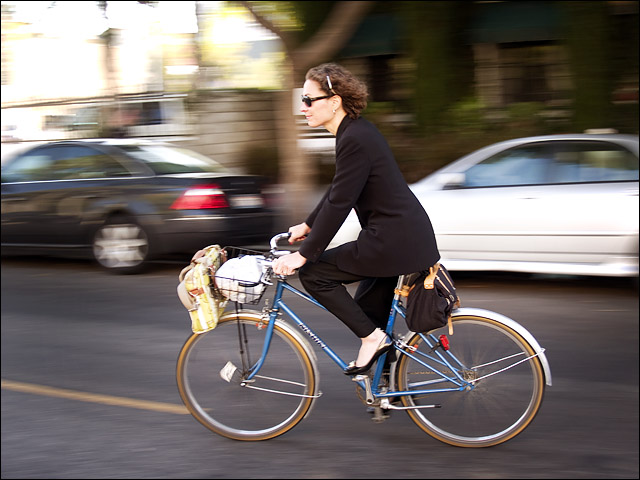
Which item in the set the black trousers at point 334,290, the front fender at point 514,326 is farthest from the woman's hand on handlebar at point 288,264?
the front fender at point 514,326

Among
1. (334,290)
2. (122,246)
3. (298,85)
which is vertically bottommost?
(122,246)

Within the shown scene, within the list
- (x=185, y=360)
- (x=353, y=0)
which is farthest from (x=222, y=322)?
(x=353, y=0)

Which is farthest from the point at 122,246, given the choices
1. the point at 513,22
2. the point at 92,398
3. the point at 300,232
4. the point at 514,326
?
the point at 513,22

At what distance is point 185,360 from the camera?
4105 millimetres

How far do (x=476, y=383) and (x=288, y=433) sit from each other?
1054mm

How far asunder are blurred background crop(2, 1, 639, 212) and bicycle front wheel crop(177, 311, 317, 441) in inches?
269

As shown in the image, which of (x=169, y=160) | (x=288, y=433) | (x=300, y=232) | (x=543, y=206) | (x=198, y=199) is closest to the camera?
(x=300, y=232)

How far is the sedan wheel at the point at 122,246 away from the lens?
8.90 metres

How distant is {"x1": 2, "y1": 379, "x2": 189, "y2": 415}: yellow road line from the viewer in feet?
15.3

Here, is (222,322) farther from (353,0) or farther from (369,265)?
(353,0)

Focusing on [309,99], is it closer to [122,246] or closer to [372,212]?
[372,212]

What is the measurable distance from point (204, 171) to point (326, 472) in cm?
610

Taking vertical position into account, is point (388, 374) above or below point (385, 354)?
below

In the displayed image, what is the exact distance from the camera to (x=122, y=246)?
29.5 ft
